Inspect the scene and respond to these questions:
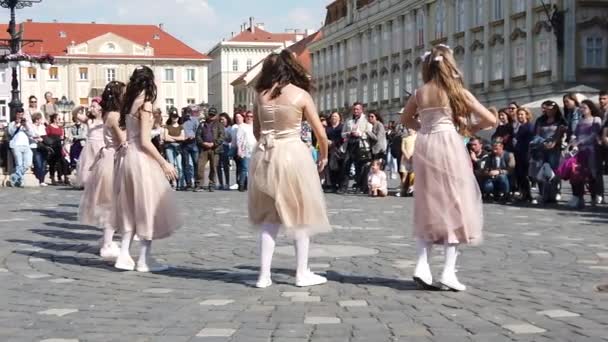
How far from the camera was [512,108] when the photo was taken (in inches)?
716

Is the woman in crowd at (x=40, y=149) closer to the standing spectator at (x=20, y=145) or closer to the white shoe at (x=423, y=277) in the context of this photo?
the standing spectator at (x=20, y=145)

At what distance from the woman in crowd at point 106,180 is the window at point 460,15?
51157 mm

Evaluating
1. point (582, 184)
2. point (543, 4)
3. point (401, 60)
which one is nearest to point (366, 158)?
point (582, 184)

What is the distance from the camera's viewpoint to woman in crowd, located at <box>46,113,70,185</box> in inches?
997

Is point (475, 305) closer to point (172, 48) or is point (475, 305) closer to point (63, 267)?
point (63, 267)

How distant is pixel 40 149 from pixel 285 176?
18.8 meters

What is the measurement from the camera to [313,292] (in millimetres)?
7223

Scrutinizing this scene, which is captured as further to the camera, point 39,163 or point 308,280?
point 39,163

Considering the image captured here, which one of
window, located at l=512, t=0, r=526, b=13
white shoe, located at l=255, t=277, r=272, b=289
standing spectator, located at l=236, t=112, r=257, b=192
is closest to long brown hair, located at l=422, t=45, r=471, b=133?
white shoe, located at l=255, t=277, r=272, b=289

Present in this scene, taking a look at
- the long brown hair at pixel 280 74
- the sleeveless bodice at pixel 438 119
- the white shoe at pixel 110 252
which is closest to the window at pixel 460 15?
the white shoe at pixel 110 252

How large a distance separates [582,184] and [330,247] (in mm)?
7277

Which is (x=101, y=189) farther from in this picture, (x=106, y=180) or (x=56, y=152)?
(x=56, y=152)

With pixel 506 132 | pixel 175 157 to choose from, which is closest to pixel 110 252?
pixel 506 132

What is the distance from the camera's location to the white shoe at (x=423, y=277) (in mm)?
7238
